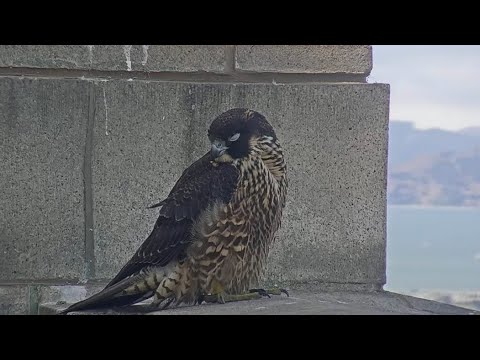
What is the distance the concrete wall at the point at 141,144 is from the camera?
4.04m

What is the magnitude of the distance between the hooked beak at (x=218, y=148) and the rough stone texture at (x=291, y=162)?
0.71m

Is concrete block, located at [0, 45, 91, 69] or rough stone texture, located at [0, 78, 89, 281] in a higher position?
concrete block, located at [0, 45, 91, 69]

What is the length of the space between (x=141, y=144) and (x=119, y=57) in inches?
14.9

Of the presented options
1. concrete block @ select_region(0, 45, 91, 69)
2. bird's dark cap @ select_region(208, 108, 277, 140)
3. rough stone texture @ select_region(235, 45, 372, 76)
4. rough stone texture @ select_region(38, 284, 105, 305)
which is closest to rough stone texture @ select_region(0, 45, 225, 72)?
concrete block @ select_region(0, 45, 91, 69)

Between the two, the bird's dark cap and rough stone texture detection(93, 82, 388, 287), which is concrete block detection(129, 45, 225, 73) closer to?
rough stone texture detection(93, 82, 388, 287)

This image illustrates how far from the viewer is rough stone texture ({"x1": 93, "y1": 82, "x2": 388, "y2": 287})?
4.05m

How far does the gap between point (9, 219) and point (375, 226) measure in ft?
5.07

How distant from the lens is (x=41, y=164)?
404 centimetres

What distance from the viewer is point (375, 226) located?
13.6 feet
